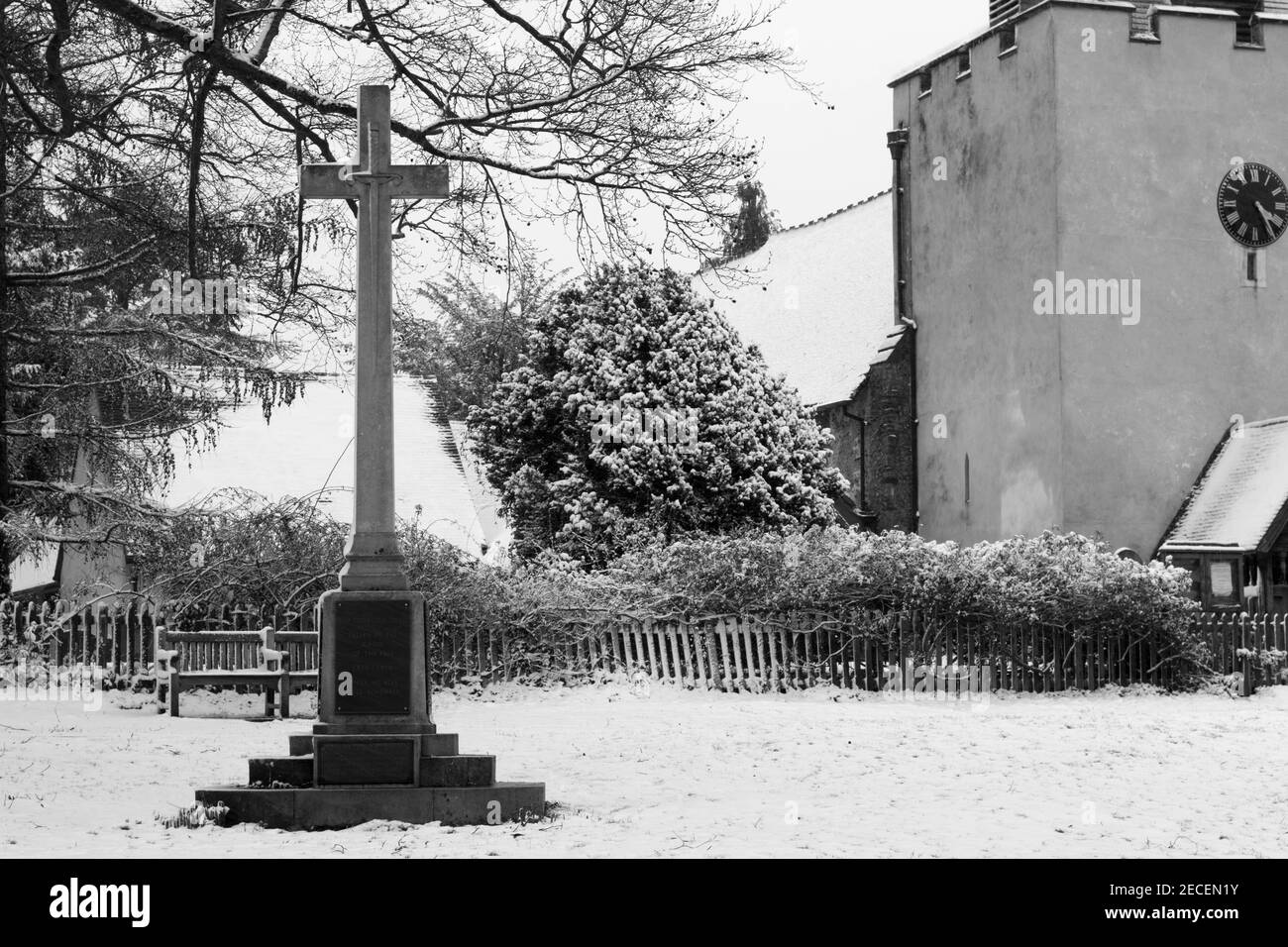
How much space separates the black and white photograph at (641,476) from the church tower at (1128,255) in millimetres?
92

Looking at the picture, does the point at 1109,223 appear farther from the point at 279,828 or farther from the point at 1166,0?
the point at 279,828

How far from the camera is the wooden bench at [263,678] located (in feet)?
60.0

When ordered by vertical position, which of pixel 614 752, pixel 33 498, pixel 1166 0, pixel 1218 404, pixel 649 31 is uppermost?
pixel 1166 0

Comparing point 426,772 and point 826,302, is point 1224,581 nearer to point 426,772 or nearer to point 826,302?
point 826,302

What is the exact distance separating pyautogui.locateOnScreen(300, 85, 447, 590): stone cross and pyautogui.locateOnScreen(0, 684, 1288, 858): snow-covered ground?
1.83m

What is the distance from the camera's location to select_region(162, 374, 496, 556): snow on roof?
98.5 feet

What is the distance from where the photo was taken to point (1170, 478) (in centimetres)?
3078

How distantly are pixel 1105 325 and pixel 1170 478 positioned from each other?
3.08 m

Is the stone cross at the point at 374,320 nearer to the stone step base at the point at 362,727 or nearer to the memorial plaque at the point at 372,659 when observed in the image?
the memorial plaque at the point at 372,659

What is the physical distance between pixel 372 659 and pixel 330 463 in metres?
21.3

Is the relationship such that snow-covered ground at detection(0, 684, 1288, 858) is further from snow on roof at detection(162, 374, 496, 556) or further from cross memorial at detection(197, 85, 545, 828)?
snow on roof at detection(162, 374, 496, 556)

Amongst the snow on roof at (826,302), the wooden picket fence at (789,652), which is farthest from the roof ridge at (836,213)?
the wooden picket fence at (789,652)

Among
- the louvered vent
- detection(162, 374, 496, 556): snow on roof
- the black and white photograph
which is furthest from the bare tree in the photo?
the louvered vent
